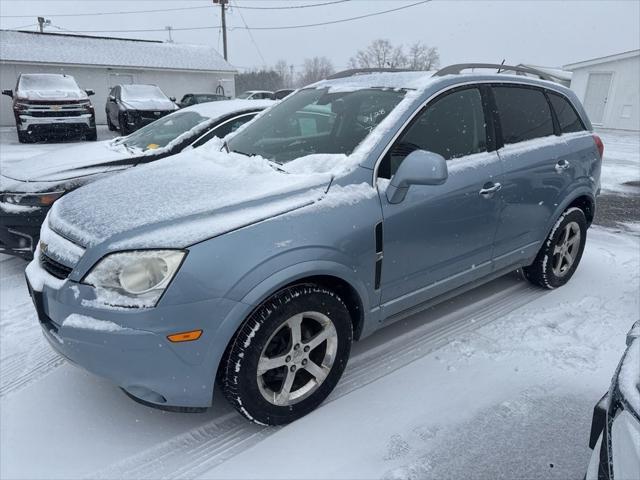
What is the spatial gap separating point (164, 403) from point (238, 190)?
1086mm

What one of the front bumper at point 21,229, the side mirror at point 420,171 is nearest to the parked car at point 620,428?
the side mirror at point 420,171

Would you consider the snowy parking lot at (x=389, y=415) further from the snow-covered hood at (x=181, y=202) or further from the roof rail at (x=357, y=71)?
the roof rail at (x=357, y=71)

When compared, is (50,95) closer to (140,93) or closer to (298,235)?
(140,93)

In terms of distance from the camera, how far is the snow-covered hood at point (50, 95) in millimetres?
13289

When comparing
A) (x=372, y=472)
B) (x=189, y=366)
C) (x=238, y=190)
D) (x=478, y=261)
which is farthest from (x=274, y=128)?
(x=372, y=472)

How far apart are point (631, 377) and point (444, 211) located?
159cm

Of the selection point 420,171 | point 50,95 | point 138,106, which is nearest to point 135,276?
point 420,171

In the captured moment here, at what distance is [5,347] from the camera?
10.8 ft

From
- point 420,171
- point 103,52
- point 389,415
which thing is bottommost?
point 389,415

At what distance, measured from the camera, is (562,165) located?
3.80 metres

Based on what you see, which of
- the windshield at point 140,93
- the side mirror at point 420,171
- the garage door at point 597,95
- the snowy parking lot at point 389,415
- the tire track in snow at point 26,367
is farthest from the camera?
the garage door at point 597,95

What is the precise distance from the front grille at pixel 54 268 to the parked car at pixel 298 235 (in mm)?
16

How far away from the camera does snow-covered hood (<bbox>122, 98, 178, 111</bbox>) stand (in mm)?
14516

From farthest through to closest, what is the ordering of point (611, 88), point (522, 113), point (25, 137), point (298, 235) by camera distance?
point (611, 88), point (25, 137), point (522, 113), point (298, 235)
